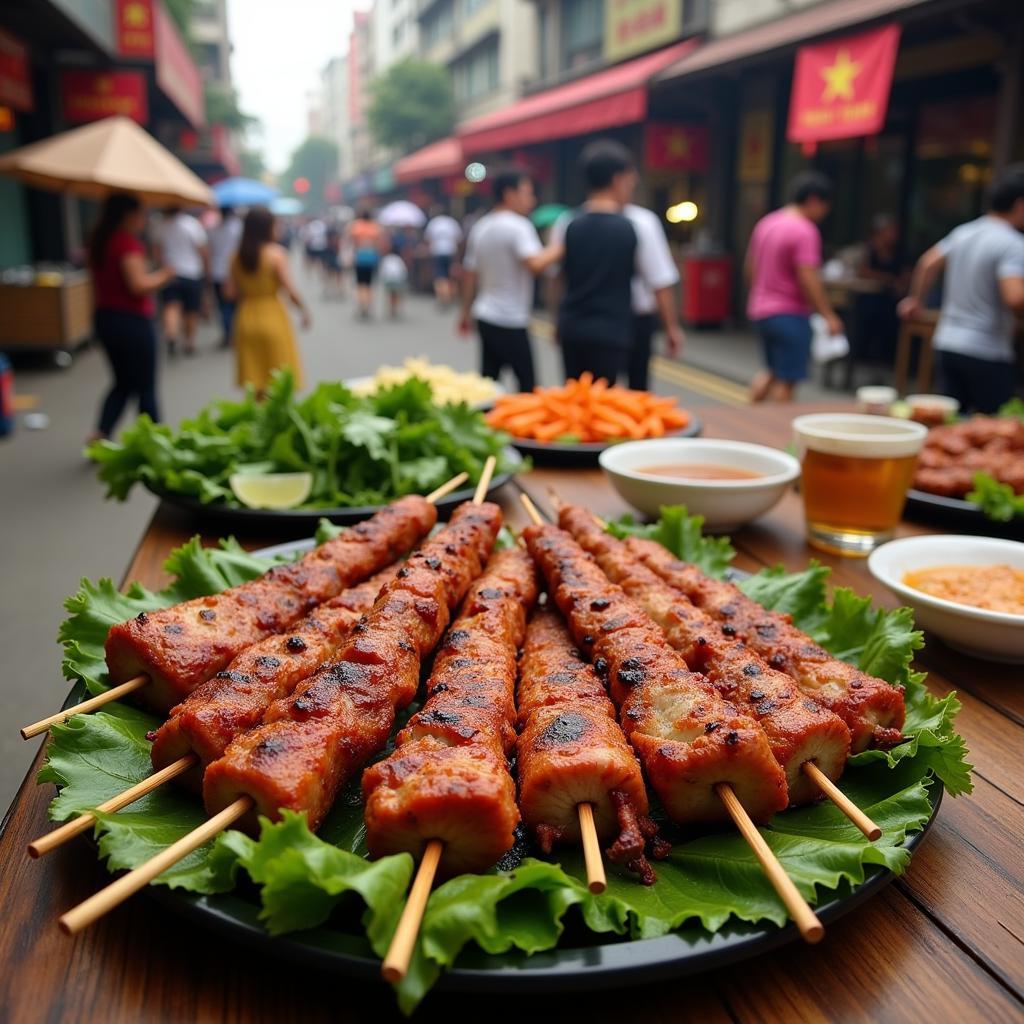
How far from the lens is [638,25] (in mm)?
19672

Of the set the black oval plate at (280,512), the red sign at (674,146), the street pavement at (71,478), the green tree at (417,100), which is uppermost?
the green tree at (417,100)

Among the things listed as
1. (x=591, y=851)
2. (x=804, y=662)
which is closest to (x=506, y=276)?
(x=804, y=662)

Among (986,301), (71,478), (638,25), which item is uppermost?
(638,25)

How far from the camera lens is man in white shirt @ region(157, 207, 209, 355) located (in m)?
15.1

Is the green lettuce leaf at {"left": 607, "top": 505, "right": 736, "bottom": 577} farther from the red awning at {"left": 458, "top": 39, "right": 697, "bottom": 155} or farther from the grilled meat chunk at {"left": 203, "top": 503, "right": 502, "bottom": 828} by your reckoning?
the red awning at {"left": 458, "top": 39, "right": 697, "bottom": 155}

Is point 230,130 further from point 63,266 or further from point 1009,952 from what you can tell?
point 1009,952

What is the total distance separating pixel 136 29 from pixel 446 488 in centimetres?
A: 1719

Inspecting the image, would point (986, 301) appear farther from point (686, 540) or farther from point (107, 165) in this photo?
point (107, 165)

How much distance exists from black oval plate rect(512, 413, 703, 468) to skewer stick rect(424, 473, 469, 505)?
72 cm

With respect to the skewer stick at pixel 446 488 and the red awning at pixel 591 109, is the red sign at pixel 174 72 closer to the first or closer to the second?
the red awning at pixel 591 109

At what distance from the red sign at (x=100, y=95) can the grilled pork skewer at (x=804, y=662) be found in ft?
59.2

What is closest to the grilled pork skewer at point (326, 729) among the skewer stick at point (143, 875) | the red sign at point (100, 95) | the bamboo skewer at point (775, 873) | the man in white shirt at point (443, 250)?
the skewer stick at point (143, 875)

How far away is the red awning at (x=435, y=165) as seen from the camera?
1104 inches

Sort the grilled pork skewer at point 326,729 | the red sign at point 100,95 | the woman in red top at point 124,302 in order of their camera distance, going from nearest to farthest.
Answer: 1. the grilled pork skewer at point 326,729
2. the woman in red top at point 124,302
3. the red sign at point 100,95
